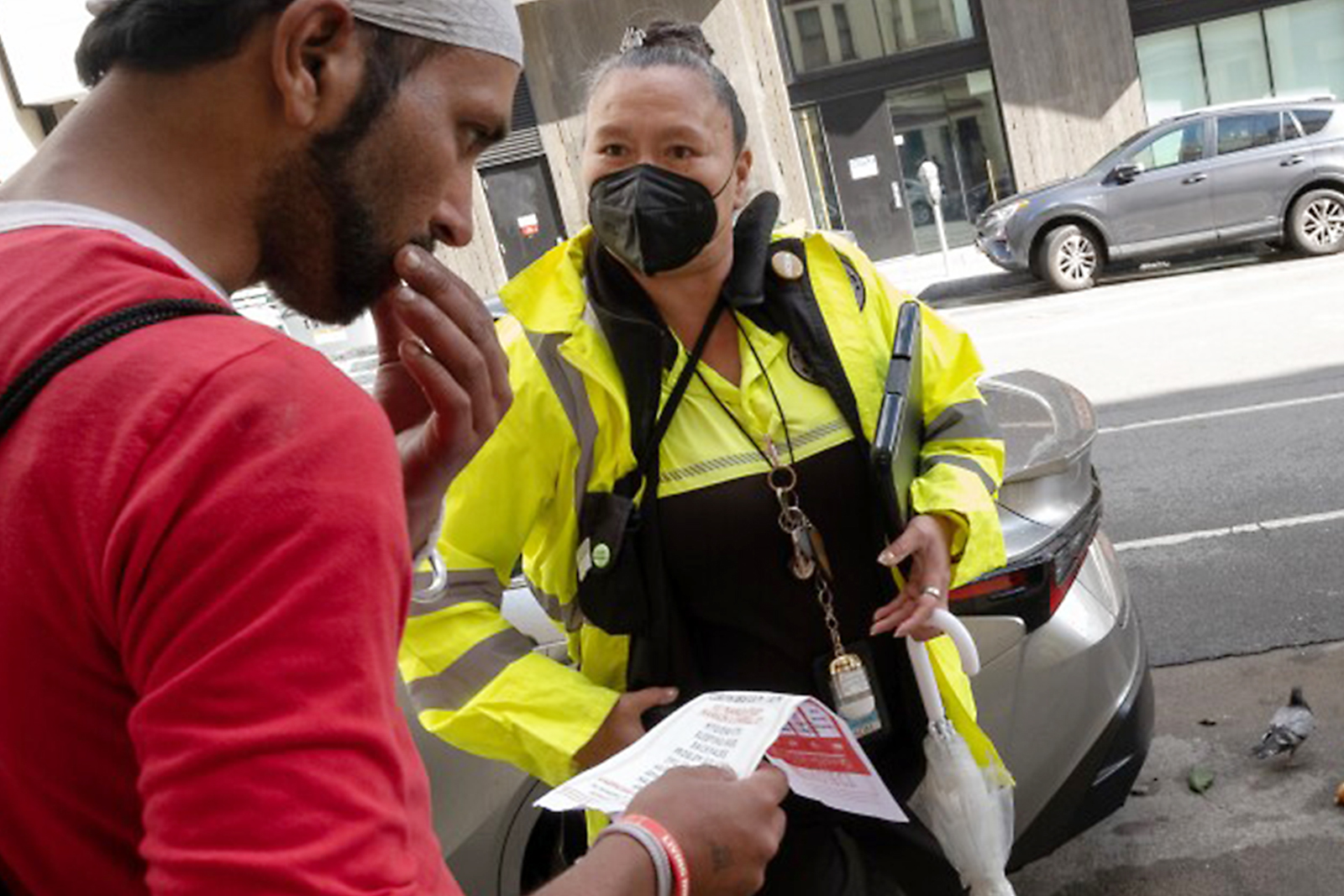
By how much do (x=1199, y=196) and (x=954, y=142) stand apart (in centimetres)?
615

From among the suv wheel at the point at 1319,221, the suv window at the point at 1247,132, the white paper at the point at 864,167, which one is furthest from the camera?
the white paper at the point at 864,167

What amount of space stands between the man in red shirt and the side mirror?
44.4 ft

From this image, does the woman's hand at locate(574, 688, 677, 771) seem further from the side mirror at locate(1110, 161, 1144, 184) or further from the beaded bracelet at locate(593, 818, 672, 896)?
the side mirror at locate(1110, 161, 1144, 184)

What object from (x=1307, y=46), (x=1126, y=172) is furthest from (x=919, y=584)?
(x=1307, y=46)

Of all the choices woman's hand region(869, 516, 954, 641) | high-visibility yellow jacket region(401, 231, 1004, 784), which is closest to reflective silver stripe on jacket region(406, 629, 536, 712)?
high-visibility yellow jacket region(401, 231, 1004, 784)

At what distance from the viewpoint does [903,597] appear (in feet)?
7.07

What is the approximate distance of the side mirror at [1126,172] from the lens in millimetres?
13578

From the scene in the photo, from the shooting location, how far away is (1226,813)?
12.4 ft

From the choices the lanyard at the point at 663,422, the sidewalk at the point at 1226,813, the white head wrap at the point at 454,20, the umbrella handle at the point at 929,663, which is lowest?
the sidewalk at the point at 1226,813

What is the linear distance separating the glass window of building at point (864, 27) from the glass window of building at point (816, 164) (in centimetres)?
68

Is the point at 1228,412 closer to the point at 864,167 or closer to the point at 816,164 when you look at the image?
the point at 864,167

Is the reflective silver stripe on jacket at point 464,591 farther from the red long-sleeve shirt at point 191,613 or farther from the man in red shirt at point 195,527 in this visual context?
the red long-sleeve shirt at point 191,613

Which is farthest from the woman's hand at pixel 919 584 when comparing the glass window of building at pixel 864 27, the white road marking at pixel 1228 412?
the glass window of building at pixel 864 27

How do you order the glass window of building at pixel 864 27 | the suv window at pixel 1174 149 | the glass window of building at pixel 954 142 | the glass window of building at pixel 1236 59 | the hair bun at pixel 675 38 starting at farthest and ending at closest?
the glass window of building at pixel 954 142
the glass window of building at pixel 864 27
the glass window of building at pixel 1236 59
the suv window at pixel 1174 149
the hair bun at pixel 675 38
